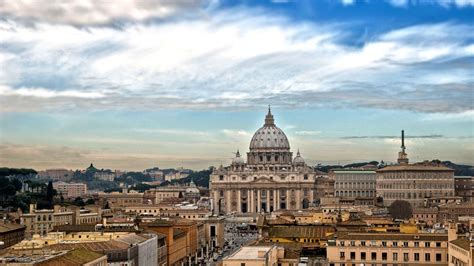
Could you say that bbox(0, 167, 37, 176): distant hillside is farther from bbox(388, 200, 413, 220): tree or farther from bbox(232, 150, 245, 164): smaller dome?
bbox(232, 150, 245, 164): smaller dome

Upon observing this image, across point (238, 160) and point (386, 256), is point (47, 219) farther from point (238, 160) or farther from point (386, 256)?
point (238, 160)

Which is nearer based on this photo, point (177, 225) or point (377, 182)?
point (177, 225)

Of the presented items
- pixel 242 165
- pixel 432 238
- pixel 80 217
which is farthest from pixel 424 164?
pixel 432 238

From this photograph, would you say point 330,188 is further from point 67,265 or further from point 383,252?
point 67,265

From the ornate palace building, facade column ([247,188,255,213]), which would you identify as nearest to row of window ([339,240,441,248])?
the ornate palace building

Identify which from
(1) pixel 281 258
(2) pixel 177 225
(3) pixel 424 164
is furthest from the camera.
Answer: (3) pixel 424 164

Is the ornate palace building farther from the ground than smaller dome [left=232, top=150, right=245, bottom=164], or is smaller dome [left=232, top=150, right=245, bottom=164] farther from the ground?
smaller dome [left=232, top=150, right=245, bottom=164]

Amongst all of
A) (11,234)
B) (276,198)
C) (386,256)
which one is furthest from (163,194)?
(386,256)
